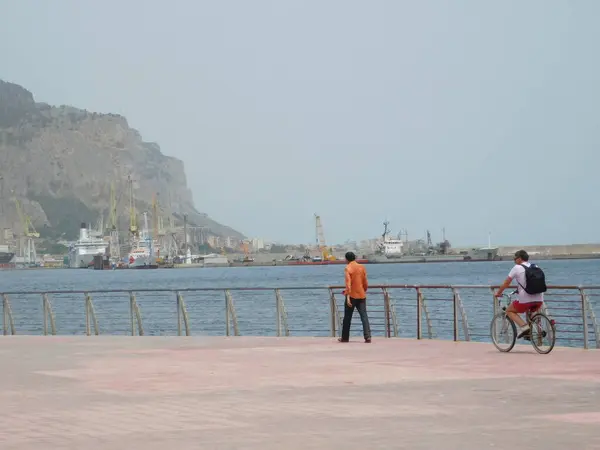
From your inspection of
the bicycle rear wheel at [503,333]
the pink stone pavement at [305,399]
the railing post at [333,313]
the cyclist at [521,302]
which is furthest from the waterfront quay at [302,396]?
the railing post at [333,313]

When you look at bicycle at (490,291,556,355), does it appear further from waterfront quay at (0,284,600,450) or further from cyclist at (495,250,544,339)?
waterfront quay at (0,284,600,450)

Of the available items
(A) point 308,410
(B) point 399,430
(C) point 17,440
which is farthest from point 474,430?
(C) point 17,440

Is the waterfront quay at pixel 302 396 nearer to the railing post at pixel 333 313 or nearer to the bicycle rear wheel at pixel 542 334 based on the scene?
the bicycle rear wheel at pixel 542 334

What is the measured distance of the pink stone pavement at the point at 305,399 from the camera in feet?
35.9

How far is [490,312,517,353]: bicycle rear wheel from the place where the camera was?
68.5 feet

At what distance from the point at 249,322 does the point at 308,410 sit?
1659 inches

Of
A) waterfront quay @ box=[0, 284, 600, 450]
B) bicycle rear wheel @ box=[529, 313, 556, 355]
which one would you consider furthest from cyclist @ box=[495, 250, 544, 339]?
waterfront quay @ box=[0, 284, 600, 450]

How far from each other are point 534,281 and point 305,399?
7.17 m

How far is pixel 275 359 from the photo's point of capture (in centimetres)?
2078

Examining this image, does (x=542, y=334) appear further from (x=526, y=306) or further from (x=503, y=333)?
(x=503, y=333)

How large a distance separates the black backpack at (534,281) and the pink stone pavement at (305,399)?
114cm

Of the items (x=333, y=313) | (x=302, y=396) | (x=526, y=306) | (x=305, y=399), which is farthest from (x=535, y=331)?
(x=333, y=313)

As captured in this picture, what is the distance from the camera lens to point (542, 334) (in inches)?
795

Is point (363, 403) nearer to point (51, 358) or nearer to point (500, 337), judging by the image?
point (500, 337)
